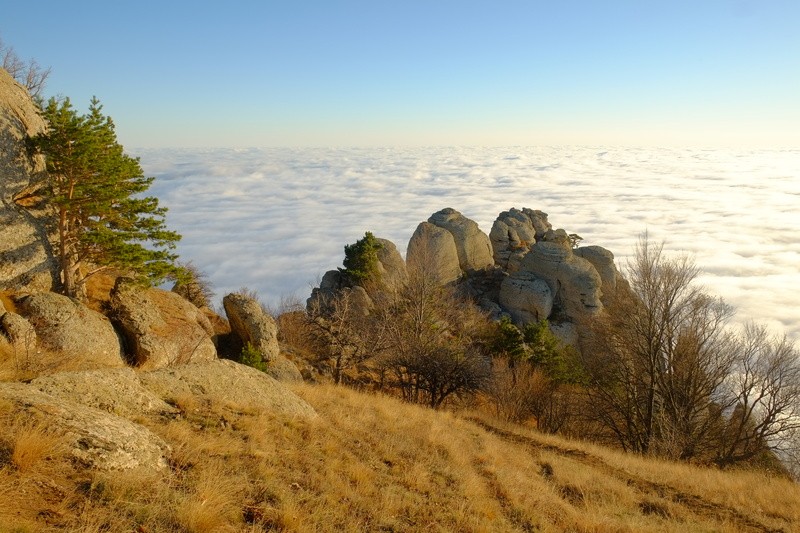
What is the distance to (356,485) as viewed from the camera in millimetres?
8133

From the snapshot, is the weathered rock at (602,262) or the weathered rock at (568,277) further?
the weathered rock at (602,262)

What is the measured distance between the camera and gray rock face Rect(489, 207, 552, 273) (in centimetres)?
4869

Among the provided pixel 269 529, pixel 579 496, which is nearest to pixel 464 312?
pixel 579 496

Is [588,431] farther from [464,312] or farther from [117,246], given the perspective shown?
[117,246]

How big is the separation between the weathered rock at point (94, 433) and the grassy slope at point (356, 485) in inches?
8.8

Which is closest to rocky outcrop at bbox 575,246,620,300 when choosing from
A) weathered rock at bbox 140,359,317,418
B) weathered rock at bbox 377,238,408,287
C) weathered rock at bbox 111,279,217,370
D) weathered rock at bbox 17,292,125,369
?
weathered rock at bbox 377,238,408,287

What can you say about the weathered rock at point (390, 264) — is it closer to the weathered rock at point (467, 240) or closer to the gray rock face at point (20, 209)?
the weathered rock at point (467, 240)

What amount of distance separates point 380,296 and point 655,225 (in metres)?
185

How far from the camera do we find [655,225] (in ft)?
620

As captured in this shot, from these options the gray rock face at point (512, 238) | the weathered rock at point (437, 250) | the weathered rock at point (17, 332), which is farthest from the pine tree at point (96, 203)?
the gray rock face at point (512, 238)

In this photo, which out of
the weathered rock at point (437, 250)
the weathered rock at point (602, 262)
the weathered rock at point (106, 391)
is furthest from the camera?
the weathered rock at point (602, 262)

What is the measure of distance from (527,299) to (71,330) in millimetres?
34898

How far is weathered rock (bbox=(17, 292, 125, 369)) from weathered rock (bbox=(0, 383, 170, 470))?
596cm

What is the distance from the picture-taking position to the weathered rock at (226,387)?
10.9 metres
